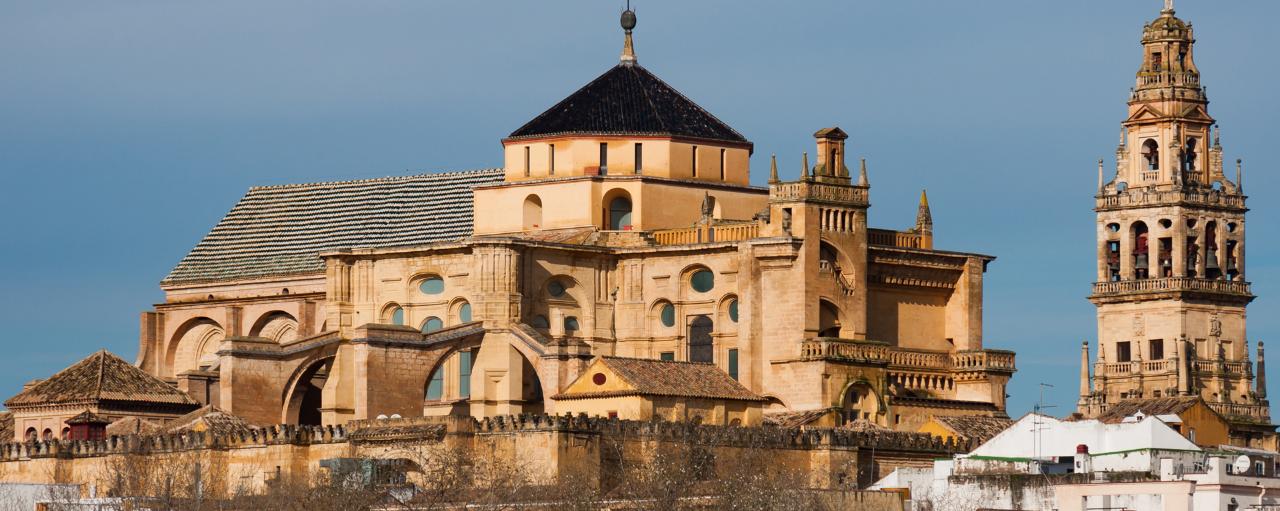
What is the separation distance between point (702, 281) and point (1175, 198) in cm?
2738

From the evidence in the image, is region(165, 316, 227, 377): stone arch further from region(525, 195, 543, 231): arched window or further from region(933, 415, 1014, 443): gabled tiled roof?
region(933, 415, 1014, 443): gabled tiled roof

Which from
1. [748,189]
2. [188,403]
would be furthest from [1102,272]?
[188,403]

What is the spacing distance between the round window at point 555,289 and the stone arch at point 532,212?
3.37 m

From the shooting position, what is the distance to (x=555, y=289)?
117 metres

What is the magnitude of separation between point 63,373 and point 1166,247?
3850 cm

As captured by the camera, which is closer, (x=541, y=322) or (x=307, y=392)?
(x=541, y=322)

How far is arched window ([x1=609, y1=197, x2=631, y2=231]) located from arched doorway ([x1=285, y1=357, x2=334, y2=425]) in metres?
9.04

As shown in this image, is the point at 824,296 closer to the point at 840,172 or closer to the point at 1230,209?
the point at 840,172

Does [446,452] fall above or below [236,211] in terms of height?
below

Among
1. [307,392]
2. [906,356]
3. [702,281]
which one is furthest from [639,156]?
[307,392]

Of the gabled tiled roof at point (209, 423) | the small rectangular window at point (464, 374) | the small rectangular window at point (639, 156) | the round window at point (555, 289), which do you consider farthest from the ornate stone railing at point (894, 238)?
the gabled tiled roof at point (209, 423)

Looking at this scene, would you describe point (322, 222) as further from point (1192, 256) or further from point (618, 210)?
point (1192, 256)

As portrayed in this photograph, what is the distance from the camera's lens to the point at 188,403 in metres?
120

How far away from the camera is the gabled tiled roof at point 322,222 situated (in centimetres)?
12800
